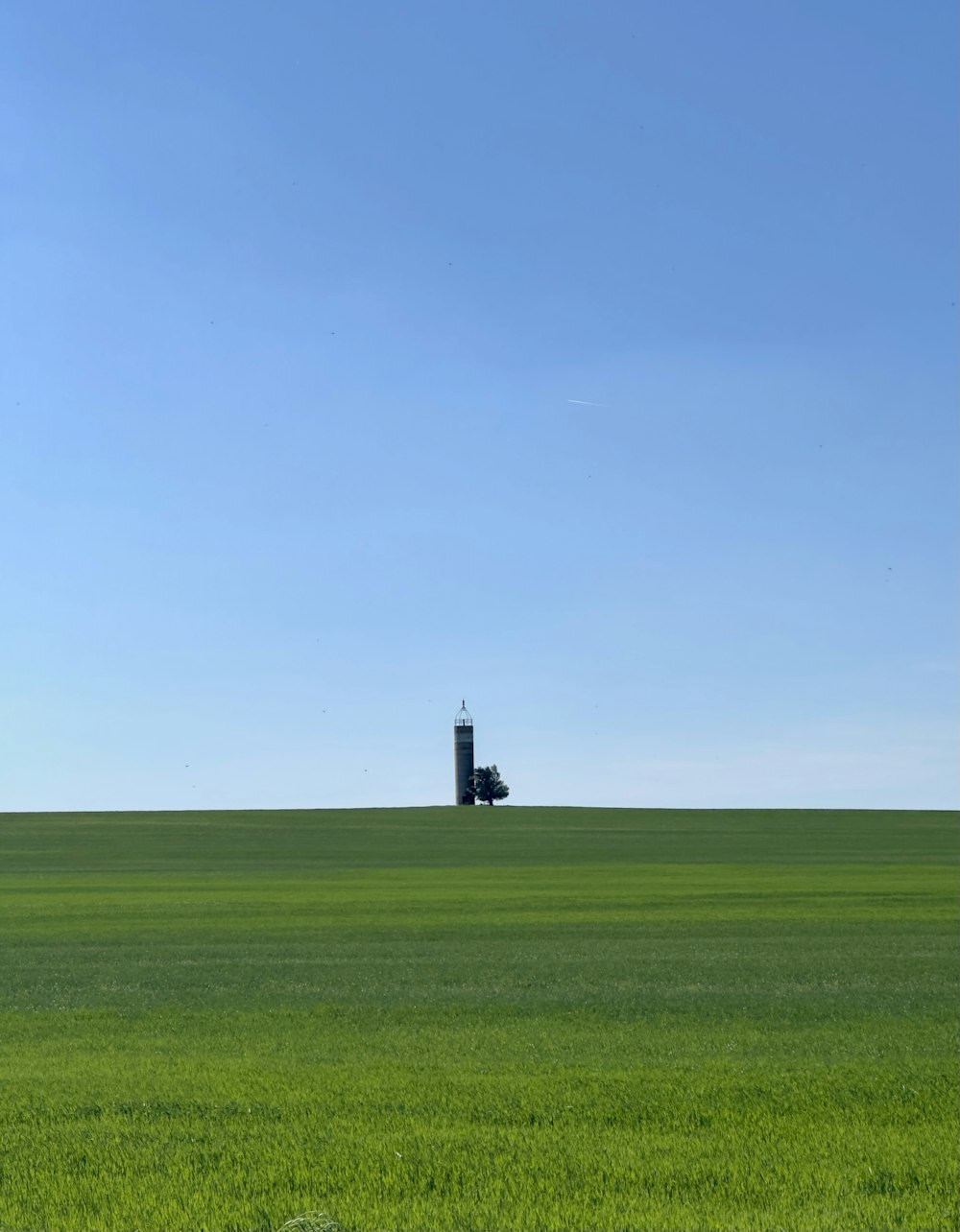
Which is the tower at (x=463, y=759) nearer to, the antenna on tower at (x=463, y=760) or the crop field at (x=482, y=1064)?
the antenna on tower at (x=463, y=760)

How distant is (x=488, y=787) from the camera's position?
116 m

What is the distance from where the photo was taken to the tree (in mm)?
115500

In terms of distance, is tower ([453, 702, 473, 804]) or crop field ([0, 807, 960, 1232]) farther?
tower ([453, 702, 473, 804])

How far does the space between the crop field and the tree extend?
80.6 m

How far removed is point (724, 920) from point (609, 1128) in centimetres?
1939

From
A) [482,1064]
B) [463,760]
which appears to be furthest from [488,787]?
[482,1064]

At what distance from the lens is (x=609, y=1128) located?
1005 cm

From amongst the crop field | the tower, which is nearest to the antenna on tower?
the tower

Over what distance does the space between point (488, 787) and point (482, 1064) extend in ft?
340

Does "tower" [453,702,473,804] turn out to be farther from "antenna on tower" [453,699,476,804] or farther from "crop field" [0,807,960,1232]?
"crop field" [0,807,960,1232]

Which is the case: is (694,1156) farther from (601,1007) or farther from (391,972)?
(391,972)

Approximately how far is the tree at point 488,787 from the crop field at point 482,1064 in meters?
80.6

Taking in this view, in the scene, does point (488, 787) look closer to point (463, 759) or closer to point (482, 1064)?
point (463, 759)

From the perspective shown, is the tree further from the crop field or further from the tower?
the crop field
